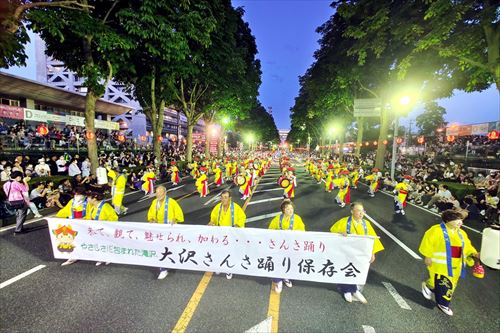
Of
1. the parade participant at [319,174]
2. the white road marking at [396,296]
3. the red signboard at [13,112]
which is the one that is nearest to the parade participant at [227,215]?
the white road marking at [396,296]

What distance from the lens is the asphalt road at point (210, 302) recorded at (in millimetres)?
3316

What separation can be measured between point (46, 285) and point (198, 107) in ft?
87.3

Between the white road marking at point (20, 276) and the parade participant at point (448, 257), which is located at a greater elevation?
the parade participant at point (448, 257)

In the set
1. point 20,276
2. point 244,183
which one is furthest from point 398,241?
point 20,276

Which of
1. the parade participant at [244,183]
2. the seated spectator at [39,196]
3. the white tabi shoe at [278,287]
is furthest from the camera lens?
the parade participant at [244,183]

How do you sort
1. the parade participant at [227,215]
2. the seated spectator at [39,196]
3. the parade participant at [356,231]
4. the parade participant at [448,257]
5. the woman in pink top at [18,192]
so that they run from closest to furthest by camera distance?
the parade participant at [448,257], the parade participant at [356,231], the parade participant at [227,215], the woman in pink top at [18,192], the seated spectator at [39,196]

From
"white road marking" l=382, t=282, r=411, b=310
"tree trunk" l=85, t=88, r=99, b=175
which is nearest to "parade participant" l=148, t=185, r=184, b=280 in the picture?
"white road marking" l=382, t=282, r=411, b=310

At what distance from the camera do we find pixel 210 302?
375 cm

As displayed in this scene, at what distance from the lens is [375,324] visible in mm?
3379

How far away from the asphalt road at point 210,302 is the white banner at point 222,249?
314 mm

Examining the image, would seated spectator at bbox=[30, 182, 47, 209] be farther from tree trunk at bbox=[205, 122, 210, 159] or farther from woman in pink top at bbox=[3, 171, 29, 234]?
tree trunk at bbox=[205, 122, 210, 159]

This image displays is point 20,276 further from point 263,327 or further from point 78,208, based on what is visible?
point 263,327

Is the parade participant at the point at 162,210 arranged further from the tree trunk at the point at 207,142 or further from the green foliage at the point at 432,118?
the green foliage at the point at 432,118

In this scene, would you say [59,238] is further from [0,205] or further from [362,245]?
[362,245]
